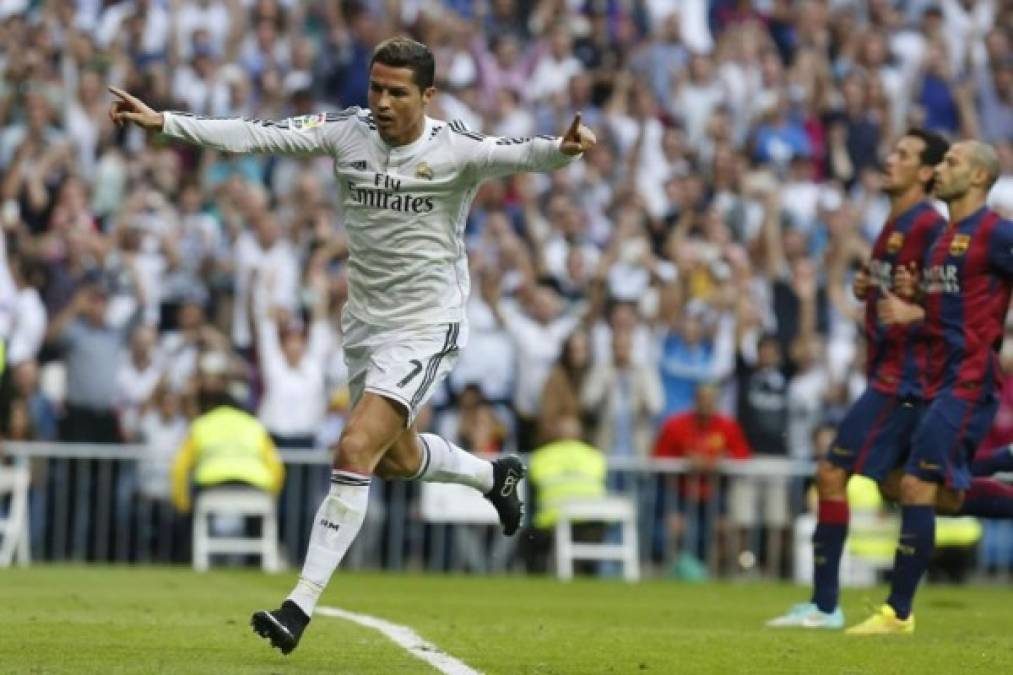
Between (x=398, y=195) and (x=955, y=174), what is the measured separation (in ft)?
11.6

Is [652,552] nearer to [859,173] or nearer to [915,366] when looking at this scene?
[859,173]

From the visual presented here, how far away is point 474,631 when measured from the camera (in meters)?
11.7

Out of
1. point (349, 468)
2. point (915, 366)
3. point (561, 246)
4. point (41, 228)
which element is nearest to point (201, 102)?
point (41, 228)

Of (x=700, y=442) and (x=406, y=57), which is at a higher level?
(x=406, y=57)

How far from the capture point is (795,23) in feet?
86.4

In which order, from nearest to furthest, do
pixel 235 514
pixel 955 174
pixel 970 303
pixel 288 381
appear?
pixel 970 303 < pixel 955 174 < pixel 235 514 < pixel 288 381

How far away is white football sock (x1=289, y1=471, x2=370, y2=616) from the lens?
993cm

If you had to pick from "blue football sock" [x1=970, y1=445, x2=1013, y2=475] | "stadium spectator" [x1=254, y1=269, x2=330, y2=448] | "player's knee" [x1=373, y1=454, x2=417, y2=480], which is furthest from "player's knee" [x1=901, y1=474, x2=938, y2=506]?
"stadium spectator" [x1=254, y1=269, x2=330, y2=448]

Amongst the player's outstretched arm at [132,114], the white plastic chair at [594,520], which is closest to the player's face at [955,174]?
the player's outstretched arm at [132,114]

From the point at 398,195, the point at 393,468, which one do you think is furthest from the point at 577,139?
the point at 393,468

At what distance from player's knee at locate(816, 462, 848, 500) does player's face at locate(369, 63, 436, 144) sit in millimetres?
3610

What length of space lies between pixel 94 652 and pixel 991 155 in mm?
5717

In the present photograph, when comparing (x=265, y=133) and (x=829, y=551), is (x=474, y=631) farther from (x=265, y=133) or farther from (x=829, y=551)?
(x=265, y=133)

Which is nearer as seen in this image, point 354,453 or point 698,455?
point 354,453
